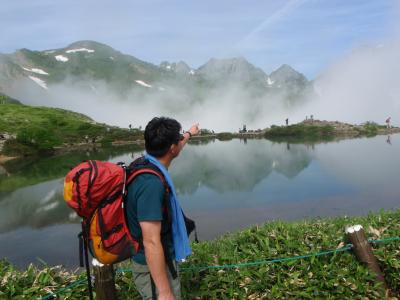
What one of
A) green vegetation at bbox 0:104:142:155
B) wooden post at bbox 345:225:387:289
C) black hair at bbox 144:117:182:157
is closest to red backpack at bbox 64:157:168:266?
black hair at bbox 144:117:182:157

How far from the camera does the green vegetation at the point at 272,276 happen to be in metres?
6.97

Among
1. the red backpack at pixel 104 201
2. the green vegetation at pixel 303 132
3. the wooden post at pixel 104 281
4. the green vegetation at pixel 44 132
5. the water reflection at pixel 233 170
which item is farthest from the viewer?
A: the green vegetation at pixel 303 132

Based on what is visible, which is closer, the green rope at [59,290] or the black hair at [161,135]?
the black hair at [161,135]

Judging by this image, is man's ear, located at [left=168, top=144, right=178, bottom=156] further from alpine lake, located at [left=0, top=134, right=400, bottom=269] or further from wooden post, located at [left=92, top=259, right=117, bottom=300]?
alpine lake, located at [left=0, top=134, right=400, bottom=269]

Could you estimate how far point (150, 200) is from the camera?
420 centimetres

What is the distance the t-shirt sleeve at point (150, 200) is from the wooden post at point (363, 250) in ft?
15.1

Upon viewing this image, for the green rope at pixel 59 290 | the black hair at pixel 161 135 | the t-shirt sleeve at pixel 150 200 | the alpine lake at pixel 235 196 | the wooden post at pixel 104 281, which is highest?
the black hair at pixel 161 135

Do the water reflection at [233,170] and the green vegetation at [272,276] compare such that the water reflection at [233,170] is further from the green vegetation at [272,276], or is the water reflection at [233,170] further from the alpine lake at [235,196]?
the green vegetation at [272,276]

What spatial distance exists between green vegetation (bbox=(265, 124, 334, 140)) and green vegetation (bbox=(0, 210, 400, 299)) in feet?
207

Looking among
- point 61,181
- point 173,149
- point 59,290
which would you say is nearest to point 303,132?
point 61,181

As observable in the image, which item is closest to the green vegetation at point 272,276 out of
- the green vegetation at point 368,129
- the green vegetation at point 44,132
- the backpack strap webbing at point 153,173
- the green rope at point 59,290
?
the green rope at point 59,290

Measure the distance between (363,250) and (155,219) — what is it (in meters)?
4.90

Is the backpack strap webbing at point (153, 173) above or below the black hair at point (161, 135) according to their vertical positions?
below

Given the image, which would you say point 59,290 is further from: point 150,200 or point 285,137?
point 285,137
